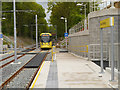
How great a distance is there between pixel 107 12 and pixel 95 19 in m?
1.31

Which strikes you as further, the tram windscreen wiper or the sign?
the tram windscreen wiper

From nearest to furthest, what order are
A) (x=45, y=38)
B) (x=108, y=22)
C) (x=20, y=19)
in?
(x=108, y=22) < (x=45, y=38) < (x=20, y=19)

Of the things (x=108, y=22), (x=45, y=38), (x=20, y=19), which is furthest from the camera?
(x=20, y=19)

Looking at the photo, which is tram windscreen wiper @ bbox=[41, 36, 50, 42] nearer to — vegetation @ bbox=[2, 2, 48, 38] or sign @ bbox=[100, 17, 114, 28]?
vegetation @ bbox=[2, 2, 48, 38]

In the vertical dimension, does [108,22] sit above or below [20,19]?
below

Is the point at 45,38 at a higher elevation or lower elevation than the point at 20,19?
lower

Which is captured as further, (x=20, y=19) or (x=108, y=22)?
(x=20, y=19)

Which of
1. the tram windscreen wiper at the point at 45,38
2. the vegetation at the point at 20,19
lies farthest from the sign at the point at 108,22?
the vegetation at the point at 20,19

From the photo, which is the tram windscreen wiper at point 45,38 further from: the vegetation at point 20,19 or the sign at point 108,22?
the sign at point 108,22

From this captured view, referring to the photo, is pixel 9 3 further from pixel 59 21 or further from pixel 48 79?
pixel 48 79

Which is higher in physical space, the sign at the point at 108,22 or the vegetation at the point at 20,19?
the vegetation at the point at 20,19

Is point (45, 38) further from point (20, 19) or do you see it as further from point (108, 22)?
point (20, 19)

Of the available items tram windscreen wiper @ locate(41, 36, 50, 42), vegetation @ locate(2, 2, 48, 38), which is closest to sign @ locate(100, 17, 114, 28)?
tram windscreen wiper @ locate(41, 36, 50, 42)

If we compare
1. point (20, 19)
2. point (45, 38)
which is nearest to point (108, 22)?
point (45, 38)
